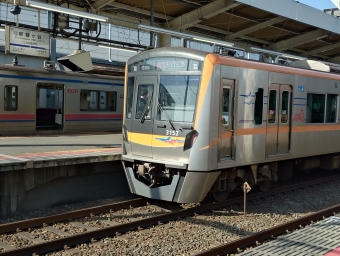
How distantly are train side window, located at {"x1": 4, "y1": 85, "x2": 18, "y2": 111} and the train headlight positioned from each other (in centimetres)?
874

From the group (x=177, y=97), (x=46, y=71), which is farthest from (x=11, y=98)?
(x=177, y=97)

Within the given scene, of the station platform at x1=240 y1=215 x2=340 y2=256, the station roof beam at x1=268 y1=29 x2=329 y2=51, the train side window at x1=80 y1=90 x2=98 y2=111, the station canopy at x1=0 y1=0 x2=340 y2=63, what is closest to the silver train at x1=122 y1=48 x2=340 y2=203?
the station platform at x1=240 y1=215 x2=340 y2=256

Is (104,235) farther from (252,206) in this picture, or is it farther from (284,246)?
(252,206)

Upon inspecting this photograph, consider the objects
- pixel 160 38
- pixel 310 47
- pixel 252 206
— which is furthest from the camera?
pixel 310 47

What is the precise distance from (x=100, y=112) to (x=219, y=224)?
34.9 feet

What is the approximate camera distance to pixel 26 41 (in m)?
15.0

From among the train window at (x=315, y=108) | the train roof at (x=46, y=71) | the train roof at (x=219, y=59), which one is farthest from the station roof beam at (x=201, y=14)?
the train roof at (x=219, y=59)

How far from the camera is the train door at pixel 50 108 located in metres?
15.7

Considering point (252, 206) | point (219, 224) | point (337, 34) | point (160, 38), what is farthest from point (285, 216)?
point (337, 34)

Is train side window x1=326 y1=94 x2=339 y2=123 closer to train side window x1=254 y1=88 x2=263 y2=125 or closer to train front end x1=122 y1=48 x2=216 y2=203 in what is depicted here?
train side window x1=254 y1=88 x2=263 y2=125

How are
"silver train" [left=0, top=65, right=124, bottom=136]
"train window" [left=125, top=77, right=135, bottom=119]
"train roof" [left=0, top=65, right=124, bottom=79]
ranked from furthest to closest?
1. "silver train" [left=0, top=65, right=124, bottom=136]
2. "train roof" [left=0, top=65, right=124, bottom=79]
3. "train window" [left=125, top=77, right=135, bottom=119]

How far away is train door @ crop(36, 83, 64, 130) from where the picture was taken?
15.7 meters

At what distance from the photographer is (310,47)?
24.2 metres

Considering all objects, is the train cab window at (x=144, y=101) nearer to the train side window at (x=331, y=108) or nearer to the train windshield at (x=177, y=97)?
the train windshield at (x=177, y=97)
